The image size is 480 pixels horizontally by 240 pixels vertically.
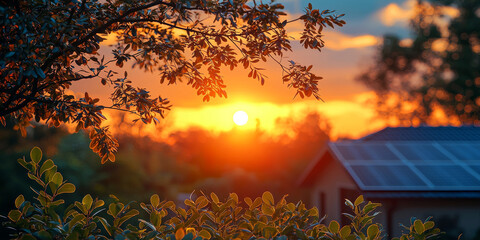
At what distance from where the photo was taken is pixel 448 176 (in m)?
14.9

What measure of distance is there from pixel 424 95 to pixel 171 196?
23004 millimetres

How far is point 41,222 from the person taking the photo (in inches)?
137

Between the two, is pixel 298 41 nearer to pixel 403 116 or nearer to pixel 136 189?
pixel 136 189

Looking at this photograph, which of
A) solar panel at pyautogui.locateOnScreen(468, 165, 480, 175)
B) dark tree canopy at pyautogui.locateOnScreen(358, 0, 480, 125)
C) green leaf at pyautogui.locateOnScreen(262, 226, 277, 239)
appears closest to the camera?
green leaf at pyautogui.locateOnScreen(262, 226, 277, 239)

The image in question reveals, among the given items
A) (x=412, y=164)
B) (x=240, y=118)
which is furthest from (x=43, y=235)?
(x=240, y=118)

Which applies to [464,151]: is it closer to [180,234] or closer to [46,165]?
[180,234]

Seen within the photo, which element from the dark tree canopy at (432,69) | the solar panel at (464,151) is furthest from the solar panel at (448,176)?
the dark tree canopy at (432,69)

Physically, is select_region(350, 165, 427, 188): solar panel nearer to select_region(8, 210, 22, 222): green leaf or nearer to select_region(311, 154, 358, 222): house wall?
select_region(311, 154, 358, 222): house wall

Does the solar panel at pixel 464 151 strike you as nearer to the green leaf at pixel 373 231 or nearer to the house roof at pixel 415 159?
Result: the house roof at pixel 415 159

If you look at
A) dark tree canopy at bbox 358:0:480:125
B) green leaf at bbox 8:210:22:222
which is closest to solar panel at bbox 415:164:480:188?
green leaf at bbox 8:210:22:222

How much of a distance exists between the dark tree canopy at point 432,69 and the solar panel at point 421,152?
2124 centimetres

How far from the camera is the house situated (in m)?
14.2

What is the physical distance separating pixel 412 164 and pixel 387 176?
1455mm

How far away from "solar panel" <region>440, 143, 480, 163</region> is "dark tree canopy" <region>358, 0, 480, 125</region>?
20422 mm
